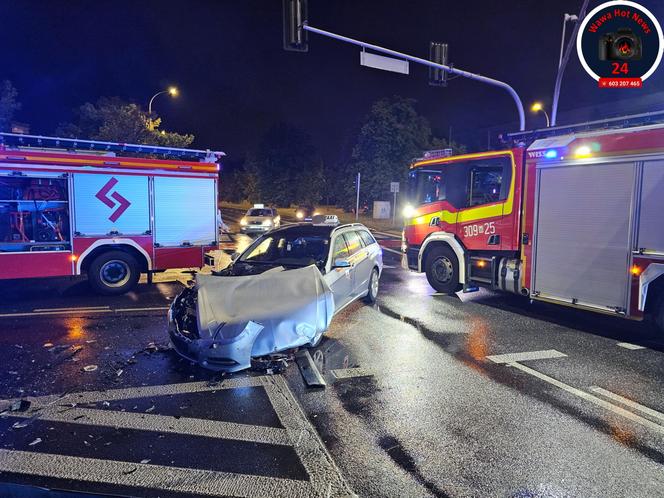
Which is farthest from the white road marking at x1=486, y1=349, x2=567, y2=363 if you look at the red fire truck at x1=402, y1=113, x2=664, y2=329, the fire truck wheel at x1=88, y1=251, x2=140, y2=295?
the fire truck wheel at x1=88, y1=251, x2=140, y2=295

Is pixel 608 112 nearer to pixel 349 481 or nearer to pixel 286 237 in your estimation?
pixel 286 237

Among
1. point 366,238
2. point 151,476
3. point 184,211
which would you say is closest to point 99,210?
point 184,211

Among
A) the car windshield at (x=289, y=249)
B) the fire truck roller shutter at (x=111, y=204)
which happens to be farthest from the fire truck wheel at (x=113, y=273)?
the car windshield at (x=289, y=249)

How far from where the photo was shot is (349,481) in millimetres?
3348

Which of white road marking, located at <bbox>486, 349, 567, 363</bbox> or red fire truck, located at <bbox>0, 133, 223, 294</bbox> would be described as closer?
white road marking, located at <bbox>486, 349, 567, 363</bbox>

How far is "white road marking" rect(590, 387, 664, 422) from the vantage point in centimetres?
447

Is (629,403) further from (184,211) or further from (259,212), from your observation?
(259,212)

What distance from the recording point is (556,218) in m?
7.80

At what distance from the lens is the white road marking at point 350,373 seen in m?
5.37

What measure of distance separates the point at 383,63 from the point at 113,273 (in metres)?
8.75

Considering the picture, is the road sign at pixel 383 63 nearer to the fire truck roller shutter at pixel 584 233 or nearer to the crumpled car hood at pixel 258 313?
the fire truck roller shutter at pixel 584 233

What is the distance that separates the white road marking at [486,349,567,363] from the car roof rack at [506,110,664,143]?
11.6 feet

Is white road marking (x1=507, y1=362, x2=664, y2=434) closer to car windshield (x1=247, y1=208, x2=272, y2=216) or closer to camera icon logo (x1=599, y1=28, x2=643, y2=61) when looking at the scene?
camera icon logo (x1=599, y1=28, x2=643, y2=61)

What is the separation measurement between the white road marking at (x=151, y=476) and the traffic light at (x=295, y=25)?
9946mm
